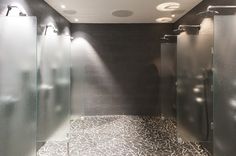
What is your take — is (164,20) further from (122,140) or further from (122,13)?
(122,140)

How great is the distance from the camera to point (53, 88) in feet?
10.9

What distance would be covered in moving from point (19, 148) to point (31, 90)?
60cm

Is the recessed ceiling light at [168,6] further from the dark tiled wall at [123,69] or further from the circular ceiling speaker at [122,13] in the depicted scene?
the dark tiled wall at [123,69]

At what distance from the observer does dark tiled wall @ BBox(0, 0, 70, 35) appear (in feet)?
7.72

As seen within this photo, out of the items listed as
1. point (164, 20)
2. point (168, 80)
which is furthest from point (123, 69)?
point (164, 20)

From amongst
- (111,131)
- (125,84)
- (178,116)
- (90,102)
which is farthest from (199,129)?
(90,102)

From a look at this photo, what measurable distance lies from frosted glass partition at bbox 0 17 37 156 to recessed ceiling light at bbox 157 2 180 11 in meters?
2.23

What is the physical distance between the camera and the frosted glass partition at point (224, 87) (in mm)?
2400

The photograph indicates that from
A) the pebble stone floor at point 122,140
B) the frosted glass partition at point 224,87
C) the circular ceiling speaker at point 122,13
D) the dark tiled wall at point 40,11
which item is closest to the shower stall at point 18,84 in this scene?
the dark tiled wall at point 40,11

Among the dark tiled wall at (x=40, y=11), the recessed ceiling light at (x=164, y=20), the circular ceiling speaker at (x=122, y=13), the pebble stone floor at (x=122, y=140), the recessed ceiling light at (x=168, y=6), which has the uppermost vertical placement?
the recessed ceiling light at (x=164, y=20)

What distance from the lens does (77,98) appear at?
14.6 feet

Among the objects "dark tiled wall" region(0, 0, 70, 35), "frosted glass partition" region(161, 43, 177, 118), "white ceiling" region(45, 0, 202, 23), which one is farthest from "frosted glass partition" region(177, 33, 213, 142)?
"dark tiled wall" region(0, 0, 70, 35)

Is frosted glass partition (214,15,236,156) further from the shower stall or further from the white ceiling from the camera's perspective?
the shower stall

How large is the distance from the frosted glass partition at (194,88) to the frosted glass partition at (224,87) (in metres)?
0.54
